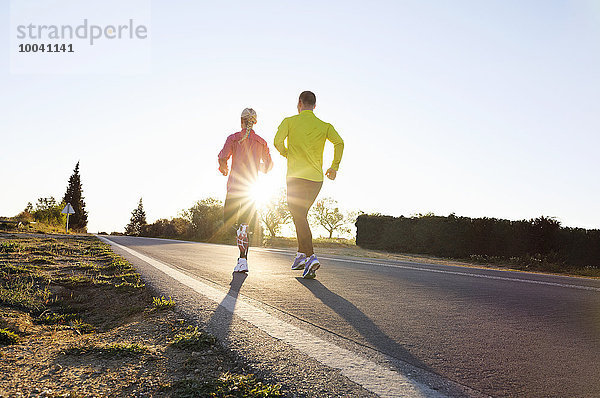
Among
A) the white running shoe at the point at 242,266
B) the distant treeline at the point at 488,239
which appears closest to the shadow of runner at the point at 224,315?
the white running shoe at the point at 242,266

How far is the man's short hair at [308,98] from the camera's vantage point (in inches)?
226

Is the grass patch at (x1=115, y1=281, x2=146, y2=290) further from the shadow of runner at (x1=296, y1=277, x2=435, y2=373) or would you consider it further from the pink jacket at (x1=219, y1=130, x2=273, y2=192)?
the pink jacket at (x1=219, y1=130, x2=273, y2=192)

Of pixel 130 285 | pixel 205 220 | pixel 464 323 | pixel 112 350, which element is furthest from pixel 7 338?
pixel 205 220

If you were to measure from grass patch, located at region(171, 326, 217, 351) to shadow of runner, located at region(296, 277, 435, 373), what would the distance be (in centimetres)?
82

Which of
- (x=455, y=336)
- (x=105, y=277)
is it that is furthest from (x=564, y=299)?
(x=105, y=277)

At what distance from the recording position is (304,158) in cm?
562

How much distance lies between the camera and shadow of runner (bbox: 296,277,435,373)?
2135 millimetres

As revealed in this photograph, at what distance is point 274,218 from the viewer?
5328 centimetres

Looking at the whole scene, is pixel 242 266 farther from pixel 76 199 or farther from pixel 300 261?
pixel 76 199

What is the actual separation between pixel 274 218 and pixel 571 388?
51728mm

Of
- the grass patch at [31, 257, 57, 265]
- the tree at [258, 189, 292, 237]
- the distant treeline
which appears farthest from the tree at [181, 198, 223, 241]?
the grass patch at [31, 257, 57, 265]

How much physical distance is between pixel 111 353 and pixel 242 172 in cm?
394

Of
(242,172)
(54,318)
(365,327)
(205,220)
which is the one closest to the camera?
(365,327)

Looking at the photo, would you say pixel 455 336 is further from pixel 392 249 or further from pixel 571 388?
pixel 392 249
